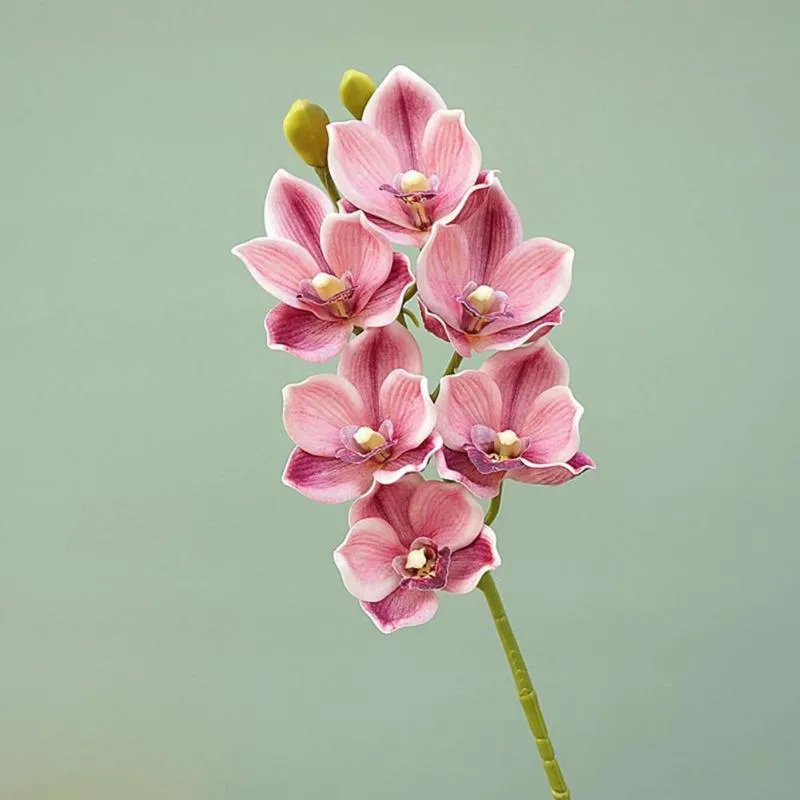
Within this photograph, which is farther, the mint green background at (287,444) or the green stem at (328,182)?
the mint green background at (287,444)

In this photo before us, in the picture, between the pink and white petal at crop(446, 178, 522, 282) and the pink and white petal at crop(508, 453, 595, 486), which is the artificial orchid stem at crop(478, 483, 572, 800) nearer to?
the pink and white petal at crop(508, 453, 595, 486)

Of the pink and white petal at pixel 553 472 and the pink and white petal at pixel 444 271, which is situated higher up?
the pink and white petal at pixel 444 271

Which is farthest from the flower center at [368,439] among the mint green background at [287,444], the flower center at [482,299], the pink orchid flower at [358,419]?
the mint green background at [287,444]

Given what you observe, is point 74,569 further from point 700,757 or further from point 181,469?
point 700,757

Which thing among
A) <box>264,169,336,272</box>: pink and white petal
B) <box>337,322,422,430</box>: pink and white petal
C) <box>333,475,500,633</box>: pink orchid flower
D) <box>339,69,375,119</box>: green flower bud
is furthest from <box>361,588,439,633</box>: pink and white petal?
<box>339,69,375,119</box>: green flower bud

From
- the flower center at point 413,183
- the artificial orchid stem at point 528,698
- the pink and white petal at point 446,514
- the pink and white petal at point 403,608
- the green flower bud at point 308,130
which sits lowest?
the artificial orchid stem at point 528,698

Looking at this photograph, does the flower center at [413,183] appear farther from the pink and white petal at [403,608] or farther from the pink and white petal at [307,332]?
the pink and white petal at [403,608]

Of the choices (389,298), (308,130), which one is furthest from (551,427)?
(308,130)
